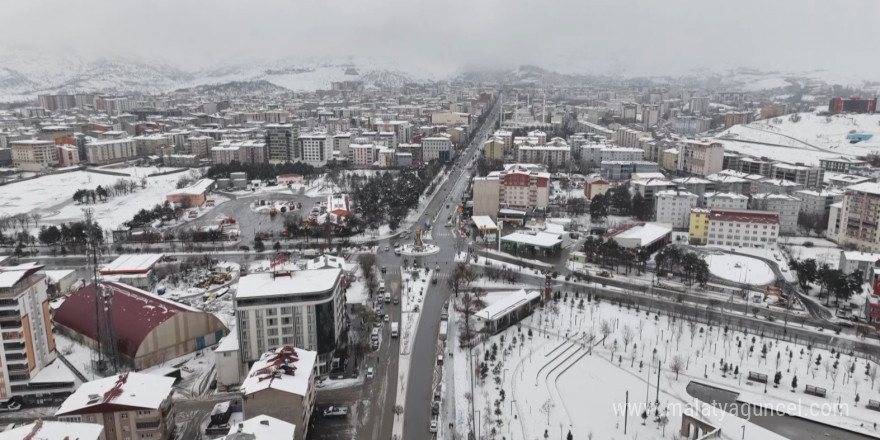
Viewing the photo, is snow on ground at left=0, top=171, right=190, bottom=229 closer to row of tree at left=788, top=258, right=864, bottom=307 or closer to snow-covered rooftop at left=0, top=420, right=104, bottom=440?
snow-covered rooftop at left=0, top=420, right=104, bottom=440

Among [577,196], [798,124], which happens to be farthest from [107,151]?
A: [798,124]

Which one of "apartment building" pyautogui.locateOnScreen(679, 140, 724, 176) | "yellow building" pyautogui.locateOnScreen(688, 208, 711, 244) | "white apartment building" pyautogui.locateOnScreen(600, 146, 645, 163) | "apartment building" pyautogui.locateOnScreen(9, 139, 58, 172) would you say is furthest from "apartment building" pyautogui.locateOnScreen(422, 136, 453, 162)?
"apartment building" pyautogui.locateOnScreen(9, 139, 58, 172)

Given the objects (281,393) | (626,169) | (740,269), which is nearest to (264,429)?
(281,393)

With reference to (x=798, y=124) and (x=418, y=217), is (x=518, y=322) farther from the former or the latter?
(x=798, y=124)

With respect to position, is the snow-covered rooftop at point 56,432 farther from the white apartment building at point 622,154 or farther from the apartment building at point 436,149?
the white apartment building at point 622,154

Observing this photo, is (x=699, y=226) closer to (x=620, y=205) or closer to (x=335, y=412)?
(x=620, y=205)
